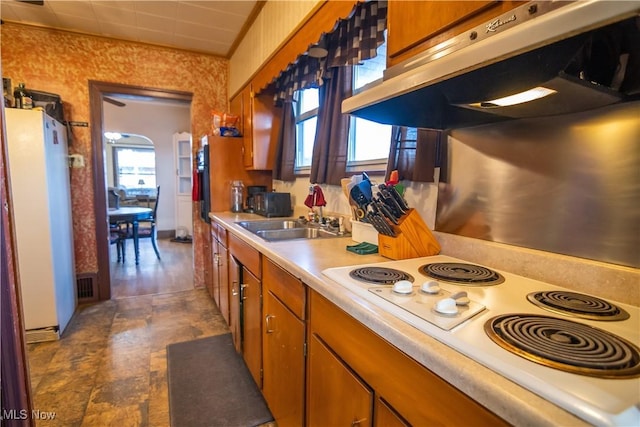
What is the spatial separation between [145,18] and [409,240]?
10.0ft

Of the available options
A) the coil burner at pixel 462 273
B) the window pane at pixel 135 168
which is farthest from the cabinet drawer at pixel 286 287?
the window pane at pixel 135 168

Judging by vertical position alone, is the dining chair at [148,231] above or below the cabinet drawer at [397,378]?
below

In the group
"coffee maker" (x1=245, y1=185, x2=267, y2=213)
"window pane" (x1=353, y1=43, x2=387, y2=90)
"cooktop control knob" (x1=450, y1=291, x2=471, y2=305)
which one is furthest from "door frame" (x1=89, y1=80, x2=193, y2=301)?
"cooktop control knob" (x1=450, y1=291, x2=471, y2=305)

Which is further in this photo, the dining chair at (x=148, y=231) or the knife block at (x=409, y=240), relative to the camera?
the dining chair at (x=148, y=231)

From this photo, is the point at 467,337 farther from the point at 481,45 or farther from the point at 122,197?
the point at 122,197

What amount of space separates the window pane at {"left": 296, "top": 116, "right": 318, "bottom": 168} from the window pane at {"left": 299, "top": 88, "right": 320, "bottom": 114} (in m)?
0.11

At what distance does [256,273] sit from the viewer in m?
1.56

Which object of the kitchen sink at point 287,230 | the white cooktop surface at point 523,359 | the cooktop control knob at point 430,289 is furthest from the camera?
the kitchen sink at point 287,230

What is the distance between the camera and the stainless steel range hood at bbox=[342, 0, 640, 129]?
53cm

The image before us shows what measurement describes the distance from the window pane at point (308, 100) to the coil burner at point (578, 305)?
2.12m

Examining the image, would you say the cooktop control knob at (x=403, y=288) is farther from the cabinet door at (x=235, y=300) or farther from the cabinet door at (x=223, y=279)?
the cabinet door at (x=223, y=279)

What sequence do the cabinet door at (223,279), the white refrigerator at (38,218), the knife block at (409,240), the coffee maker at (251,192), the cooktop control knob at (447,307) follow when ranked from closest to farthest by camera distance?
1. the cooktop control knob at (447,307)
2. the knife block at (409,240)
3. the white refrigerator at (38,218)
4. the cabinet door at (223,279)
5. the coffee maker at (251,192)

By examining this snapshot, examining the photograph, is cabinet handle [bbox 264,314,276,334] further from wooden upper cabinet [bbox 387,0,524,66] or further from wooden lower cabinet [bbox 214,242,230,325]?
wooden upper cabinet [bbox 387,0,524,66]

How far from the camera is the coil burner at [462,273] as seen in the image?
0.88 m
